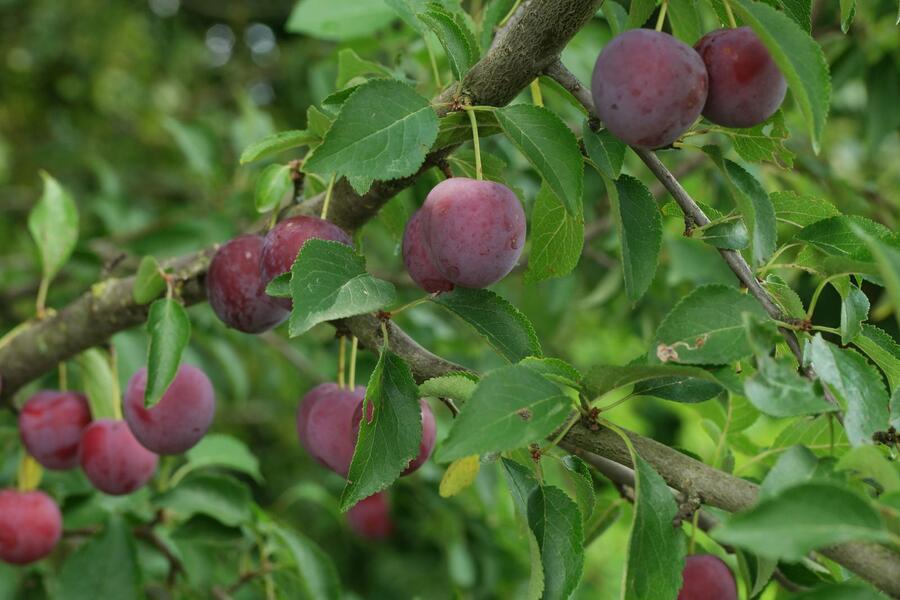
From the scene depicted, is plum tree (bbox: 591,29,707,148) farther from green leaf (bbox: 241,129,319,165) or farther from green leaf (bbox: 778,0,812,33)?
green leaf (bbox: 241,129,319,165)

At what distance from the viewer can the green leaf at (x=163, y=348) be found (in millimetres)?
899

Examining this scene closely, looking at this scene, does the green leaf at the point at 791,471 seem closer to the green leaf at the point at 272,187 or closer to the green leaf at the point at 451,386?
the green leaf at the point at 451,386

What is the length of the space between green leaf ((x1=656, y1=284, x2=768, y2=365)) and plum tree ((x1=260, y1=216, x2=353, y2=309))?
296 millimetres

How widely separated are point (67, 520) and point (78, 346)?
1.14ft

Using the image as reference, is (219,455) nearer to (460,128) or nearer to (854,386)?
(460,128)

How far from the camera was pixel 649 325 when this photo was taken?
1851mm

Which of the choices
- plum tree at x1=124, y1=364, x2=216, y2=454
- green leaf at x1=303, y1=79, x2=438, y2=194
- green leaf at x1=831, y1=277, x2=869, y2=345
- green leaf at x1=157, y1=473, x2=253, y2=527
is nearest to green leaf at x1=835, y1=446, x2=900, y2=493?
green leaf at x1=831, y1=277, x2=869, y2=345

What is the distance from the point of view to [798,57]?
60 centimetres

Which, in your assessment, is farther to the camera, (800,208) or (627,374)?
(800,208)

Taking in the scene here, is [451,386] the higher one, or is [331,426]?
[451,386]

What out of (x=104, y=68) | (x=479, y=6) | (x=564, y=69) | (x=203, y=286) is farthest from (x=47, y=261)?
(x=104, y=68)

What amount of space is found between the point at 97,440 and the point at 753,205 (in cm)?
83

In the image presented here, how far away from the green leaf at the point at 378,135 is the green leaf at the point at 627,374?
202 millimetres

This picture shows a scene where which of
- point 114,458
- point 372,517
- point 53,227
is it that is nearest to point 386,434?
point 114,458
